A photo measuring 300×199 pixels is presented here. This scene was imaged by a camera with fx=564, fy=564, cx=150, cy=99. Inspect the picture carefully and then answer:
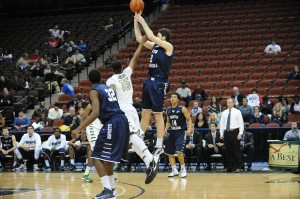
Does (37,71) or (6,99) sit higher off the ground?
(37,71)

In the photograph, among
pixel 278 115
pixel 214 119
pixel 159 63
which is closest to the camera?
pixel 159 63

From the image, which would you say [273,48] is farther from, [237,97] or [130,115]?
[130,115]

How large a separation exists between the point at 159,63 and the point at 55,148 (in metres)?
7.61

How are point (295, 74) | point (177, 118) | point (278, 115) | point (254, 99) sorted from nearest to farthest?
point (177, 118) < point (278, 115) < point (254, 99) < point (295, 74)

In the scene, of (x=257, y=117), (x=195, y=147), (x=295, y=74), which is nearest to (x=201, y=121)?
(x=195, y=147)

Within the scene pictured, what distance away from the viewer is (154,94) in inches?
363

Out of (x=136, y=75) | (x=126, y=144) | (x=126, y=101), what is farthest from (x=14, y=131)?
(x=126, y=144)

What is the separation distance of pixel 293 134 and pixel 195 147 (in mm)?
2582

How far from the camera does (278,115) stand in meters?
16.4

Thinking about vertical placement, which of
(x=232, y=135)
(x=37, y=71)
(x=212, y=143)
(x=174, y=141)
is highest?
(x=37, y=71)

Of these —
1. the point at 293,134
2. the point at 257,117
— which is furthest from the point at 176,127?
the point at 257,117

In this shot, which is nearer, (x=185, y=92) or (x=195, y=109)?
(x=195, y=109)

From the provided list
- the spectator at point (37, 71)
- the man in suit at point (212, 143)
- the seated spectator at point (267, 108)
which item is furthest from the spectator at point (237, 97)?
the spectator at point (37, 71)

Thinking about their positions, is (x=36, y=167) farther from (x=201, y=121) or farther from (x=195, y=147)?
(x=201, y=121)
